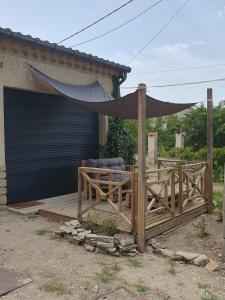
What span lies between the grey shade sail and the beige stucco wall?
0.26m

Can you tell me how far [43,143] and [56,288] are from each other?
4560 millimetres

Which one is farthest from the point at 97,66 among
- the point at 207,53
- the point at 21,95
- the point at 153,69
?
the point at 153,69

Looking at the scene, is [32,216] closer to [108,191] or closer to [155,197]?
[108,191]

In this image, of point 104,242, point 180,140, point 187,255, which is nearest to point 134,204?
point 104,242

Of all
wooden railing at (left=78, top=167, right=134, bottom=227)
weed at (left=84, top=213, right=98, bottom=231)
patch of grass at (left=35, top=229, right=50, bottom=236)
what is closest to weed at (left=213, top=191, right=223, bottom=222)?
wooden railing at (left=78, top=167, right=134, bottom=227)

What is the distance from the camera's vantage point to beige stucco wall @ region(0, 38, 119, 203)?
680cm

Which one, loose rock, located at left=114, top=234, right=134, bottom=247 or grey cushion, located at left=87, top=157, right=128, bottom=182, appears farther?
grey cushion, located at left=87, top=157, right=128, bottom=182

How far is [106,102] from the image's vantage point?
6.56 m

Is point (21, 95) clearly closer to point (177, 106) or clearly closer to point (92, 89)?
point (92, 89)

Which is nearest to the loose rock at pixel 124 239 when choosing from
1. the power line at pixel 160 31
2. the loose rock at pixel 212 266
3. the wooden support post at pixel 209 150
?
the loose rock at pixel 212 266

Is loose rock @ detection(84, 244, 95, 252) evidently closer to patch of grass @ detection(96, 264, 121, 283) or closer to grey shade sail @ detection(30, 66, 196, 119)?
patch of grass @ detection(96, 264, 121, 283)

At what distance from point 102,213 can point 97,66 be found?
4281 mm

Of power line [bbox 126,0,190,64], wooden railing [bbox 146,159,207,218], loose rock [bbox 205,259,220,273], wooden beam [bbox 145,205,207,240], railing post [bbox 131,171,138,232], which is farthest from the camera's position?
power line [bbox 126,0,190,64]

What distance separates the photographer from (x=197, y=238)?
5754 mm
